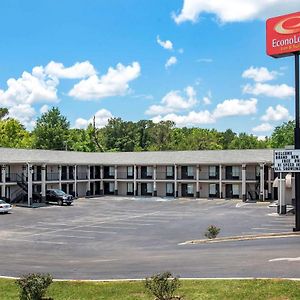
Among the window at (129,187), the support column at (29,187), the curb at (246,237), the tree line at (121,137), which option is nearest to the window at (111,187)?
the window at (129,187)

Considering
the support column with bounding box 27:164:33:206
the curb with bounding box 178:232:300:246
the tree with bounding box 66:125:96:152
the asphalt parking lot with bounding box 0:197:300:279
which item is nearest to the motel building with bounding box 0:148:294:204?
the support column with bounding box 27:164:33:206

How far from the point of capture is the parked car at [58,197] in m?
52.0

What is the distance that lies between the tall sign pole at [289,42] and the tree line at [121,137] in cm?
6988

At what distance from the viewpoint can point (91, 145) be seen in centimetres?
11256

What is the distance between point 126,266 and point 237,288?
604 centimetres

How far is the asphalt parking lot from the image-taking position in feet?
55.2

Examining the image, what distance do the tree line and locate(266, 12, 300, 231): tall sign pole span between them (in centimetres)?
6988

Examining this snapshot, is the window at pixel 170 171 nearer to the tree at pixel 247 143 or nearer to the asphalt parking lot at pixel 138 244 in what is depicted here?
the asphalt parking lot at pixel 138 244

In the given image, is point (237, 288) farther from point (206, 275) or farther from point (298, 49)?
point (298, 49)

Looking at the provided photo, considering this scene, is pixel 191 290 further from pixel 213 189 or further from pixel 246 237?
pixel 213 189

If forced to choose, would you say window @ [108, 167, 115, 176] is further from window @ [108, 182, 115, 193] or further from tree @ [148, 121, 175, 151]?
tree @ [148, 121, 175, 151]

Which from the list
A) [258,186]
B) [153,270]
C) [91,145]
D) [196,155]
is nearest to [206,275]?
[153,270]

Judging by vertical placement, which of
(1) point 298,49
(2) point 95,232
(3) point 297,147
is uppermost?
(1) point 298,49

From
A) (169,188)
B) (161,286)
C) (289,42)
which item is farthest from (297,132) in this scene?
(169,188)
